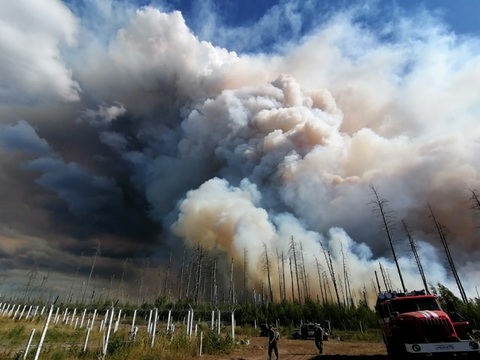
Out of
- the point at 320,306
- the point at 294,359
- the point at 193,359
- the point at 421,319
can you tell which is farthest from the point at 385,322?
the point at 320,306

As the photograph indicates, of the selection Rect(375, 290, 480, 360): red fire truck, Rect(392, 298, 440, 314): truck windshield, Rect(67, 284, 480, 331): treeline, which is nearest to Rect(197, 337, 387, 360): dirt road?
Rect(392, 298, 440, 314): truck windshield

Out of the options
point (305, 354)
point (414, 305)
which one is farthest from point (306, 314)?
point (414, 305)

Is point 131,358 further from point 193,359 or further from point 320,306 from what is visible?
point 320,306

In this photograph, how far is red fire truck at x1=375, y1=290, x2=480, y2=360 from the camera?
1099 cm

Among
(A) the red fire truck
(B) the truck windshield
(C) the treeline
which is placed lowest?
(A) the red fire truck

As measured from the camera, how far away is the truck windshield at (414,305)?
13719 millimetres

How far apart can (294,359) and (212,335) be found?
18.6 ft

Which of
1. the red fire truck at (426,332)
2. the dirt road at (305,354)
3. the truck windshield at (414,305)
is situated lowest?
the dirt road at (305,354)

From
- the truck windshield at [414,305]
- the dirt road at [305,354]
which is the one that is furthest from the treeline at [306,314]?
the truck windshield at [414,305]

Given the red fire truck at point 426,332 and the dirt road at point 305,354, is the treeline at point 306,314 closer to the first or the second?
the dirt road at point 305,354

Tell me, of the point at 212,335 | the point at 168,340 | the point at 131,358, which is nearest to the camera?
the point at 131,358

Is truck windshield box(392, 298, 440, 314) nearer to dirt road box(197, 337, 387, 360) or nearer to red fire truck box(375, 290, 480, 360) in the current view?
red fire truck box(375, 290, 480, 360)

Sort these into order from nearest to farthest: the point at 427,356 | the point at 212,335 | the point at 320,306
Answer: the point at 427,356, the point at 212,335, the point at 320,306

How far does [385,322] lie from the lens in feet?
49.5
